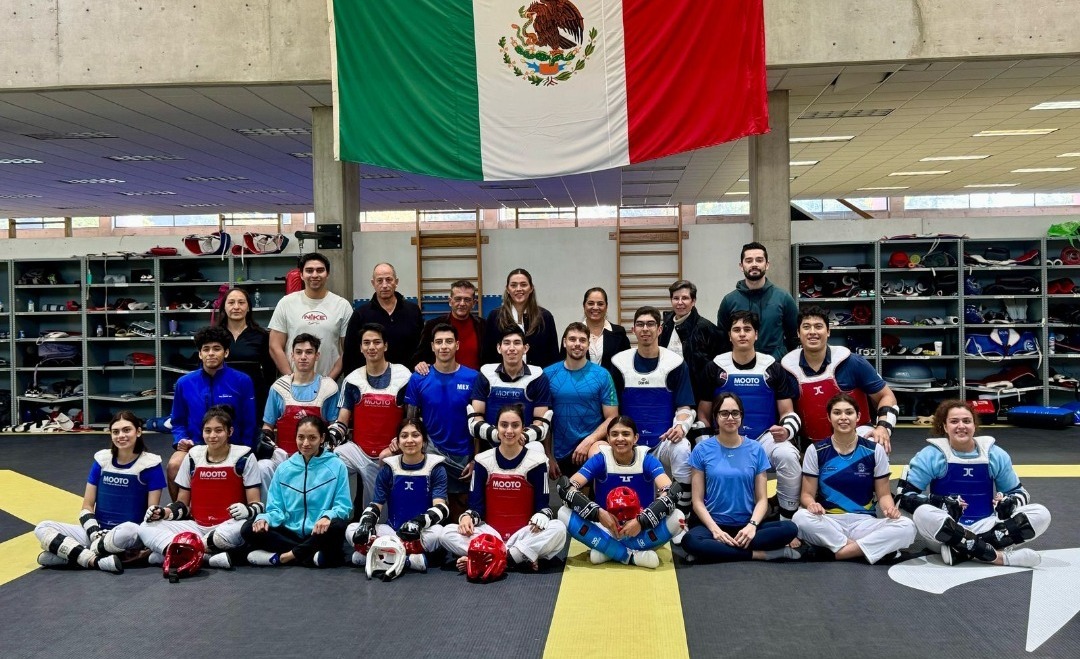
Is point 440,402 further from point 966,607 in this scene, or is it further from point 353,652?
point 966,607

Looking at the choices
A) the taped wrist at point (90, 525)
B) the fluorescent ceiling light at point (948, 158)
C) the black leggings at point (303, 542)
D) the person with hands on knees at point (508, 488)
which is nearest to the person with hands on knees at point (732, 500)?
the person with hands on knees at point (508, 488)

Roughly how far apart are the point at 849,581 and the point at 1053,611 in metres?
0.88

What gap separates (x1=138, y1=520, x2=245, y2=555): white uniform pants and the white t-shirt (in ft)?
4.28

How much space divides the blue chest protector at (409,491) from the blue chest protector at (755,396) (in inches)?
72.9

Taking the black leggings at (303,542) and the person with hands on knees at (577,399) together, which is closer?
the black leggings at (303,542)

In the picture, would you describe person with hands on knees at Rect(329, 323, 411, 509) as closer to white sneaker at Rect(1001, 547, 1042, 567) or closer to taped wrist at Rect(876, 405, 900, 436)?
taped wrist at Rect(876, 405, 900, 436)

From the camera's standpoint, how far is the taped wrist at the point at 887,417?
15.4 ft

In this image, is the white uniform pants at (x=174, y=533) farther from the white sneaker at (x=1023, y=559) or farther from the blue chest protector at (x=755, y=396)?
the white sneaker at (x=1023, y=559)

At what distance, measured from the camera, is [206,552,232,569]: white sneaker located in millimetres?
4449

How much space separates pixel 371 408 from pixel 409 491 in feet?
2.18

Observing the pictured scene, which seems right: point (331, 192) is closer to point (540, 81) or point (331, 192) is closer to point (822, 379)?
point (540, 81)

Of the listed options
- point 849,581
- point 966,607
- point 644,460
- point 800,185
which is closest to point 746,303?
point 644,460

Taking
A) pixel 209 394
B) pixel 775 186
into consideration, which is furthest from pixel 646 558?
pixel 775 186

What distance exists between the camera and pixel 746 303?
561 cm
